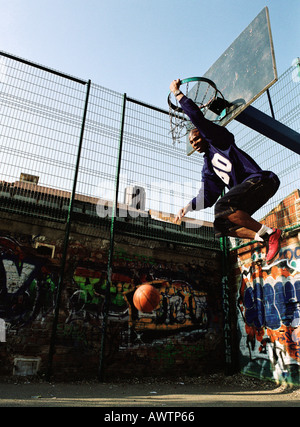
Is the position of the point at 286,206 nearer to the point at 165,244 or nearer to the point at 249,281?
the point at 249,281

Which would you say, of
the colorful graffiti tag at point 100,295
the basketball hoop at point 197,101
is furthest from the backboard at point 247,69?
the colorful graffiti tag at point 100,295

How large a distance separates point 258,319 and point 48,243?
181 inches

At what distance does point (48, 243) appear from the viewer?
6.15 m

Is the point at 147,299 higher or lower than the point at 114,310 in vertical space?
higher

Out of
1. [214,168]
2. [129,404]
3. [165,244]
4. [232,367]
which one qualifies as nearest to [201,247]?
[165,244]

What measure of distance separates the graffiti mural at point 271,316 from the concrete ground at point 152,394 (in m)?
0.35

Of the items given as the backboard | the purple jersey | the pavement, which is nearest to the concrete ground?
the pavement

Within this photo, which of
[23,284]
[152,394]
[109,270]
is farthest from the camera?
[109,270]

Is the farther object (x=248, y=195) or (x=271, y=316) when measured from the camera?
(x=271, y=316)

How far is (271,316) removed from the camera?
6395 millimetres

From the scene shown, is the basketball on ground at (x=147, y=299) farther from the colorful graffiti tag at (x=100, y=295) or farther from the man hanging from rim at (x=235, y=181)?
the man hanging from rim at (x=235, y=181)

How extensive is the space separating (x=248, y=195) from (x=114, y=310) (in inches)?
147

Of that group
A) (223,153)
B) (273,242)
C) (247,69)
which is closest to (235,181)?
(223,153)

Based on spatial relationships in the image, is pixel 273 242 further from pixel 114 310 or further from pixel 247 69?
pixel 114 310
